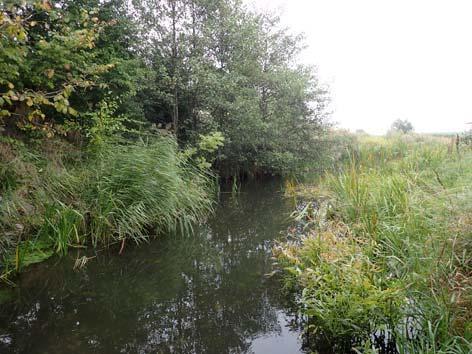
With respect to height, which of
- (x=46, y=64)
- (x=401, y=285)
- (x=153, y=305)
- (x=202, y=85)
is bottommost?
(x=153, y=305)

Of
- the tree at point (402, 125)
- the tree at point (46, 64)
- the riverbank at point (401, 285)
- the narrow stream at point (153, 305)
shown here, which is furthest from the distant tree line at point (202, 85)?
the tree at point (402, 125)

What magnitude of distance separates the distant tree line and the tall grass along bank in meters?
0.81

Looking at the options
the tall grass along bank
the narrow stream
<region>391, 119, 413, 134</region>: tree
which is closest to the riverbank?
the narrow stream

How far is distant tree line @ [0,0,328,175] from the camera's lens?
639 cm

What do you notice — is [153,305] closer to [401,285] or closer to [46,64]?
[401,285]

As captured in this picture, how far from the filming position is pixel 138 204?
474 centimetres

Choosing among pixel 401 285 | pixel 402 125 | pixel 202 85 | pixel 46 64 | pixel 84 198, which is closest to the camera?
pixel 401 285

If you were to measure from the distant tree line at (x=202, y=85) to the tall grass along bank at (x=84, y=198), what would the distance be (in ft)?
2.65

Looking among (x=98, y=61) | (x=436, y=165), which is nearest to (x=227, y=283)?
(x=436, y=165)

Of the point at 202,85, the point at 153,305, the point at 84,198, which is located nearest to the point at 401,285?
the point at 153,305

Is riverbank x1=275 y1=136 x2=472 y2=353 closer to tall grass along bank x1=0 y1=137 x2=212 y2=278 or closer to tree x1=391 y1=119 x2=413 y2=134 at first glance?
tall grass along bank x1=0 y1=137 x2=212 y2=278

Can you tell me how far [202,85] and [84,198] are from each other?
5.13 meters

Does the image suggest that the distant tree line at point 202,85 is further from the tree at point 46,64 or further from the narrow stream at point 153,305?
the narrow stream at point 153,305

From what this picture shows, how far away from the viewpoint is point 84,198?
459 centimetres
